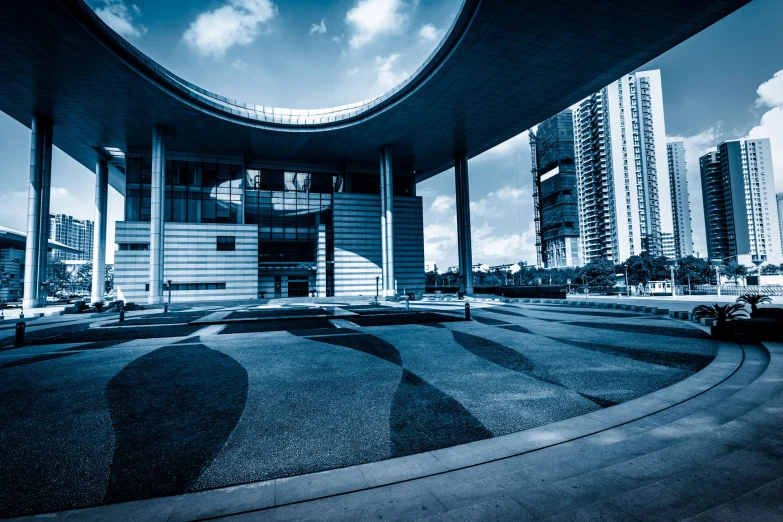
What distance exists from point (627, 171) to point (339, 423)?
541ft

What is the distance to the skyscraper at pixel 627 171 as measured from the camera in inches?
5335

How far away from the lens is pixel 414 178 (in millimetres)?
67312

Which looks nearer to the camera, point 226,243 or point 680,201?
point 226,243

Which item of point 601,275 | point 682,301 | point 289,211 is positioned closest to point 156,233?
point 289,211

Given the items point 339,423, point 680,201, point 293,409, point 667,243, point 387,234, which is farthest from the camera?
point 680,201

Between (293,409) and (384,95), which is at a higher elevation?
(384,95)

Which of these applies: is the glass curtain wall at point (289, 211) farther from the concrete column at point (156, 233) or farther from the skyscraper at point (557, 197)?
the skyscraper at point (557, 197)

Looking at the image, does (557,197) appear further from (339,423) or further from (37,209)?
(339,423)

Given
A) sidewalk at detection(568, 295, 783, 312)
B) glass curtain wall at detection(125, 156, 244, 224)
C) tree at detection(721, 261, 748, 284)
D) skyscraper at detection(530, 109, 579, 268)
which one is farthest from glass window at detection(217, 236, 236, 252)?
skyscraper at detection(530, 109, 579, 268)

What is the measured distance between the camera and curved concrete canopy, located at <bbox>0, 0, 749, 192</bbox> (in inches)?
1115

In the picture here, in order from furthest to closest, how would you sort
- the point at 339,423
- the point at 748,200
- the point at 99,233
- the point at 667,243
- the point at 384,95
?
the point at 748,200
the point at 667,243
the point at 99,233
the point at 384,95
the point at 339,423

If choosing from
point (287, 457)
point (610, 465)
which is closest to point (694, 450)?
point (610, 465)

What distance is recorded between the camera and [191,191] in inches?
2132

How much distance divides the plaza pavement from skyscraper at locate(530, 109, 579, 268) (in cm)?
16385
